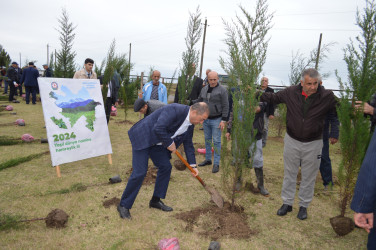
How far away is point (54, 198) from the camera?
398cm

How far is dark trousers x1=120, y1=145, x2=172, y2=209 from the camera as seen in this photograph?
11.4ft

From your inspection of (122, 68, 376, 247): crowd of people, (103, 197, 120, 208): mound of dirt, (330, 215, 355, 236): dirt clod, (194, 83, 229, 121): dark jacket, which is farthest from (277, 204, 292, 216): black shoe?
(103, 197, 120, 208): mound of dirt

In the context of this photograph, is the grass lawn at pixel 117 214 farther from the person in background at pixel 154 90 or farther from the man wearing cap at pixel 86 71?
the man wearing cap at pixel 86 71

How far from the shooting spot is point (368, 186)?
148 cm

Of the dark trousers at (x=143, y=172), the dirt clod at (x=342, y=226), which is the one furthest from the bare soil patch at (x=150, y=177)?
the dirt clod at (x=342, y=226)

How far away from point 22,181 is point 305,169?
4.67 metres

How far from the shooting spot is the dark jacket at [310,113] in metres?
3.51

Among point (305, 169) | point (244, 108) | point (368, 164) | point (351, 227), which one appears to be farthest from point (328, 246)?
point (368, 164)

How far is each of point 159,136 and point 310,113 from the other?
208cm

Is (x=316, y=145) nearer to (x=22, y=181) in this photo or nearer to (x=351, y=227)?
(x=351, y=227)

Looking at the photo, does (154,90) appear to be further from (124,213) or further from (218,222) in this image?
(218,222)

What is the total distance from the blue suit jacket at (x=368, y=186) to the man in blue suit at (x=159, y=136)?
1.91 metres

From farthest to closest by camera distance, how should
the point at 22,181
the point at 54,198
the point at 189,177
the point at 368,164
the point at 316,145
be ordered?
the point at 189,177, the point at 22,181, the point at 54,198, the point at 316,145, the point at 368,164

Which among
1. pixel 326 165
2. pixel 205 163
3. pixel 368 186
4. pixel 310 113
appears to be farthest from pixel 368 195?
pixel 205 163
